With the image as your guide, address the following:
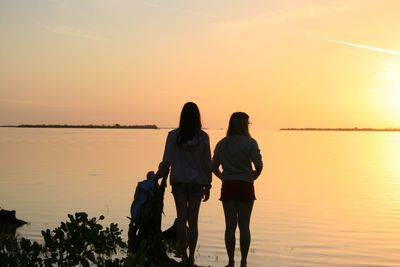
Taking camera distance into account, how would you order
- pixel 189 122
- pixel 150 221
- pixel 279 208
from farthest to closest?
pixel 279 208 < pixel 150 221 < pixel 189 122

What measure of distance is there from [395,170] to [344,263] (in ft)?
102

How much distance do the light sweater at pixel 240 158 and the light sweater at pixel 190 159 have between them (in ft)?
0.88

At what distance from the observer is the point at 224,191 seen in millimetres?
8719

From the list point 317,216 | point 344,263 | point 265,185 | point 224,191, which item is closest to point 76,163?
point 265,185

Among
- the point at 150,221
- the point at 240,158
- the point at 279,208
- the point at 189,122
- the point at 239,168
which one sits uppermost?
the point at 279,208

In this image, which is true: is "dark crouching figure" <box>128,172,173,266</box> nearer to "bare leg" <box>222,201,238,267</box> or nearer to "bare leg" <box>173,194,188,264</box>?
"bare leg" <box>173,194,188,264</box>

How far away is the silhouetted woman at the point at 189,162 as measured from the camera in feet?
28.2

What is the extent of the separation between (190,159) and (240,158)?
0.70 m

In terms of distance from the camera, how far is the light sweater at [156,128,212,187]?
8617mm

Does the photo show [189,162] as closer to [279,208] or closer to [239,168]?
[239,168]

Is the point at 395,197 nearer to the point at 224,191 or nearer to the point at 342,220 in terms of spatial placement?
the point at 342,220

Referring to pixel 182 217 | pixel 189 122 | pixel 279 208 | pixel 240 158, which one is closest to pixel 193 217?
pixel 182 217

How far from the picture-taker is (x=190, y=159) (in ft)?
28.5

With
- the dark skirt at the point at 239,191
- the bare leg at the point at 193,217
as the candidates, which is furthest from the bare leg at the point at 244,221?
the bare leg at the point at 193,217
